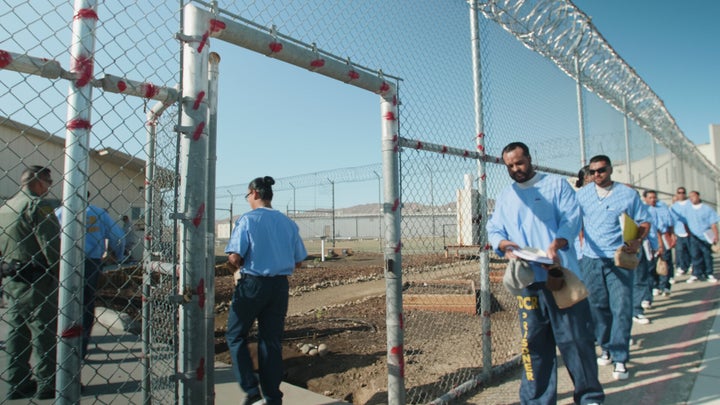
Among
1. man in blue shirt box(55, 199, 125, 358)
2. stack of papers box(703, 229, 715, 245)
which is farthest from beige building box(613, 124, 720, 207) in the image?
man in blue shirt box(55, 199, 125, 358)

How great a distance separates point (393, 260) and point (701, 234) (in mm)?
9434

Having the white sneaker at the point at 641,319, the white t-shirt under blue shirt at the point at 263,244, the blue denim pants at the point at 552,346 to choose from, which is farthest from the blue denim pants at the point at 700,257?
the white t-shirt under blue shirt at the point at 263,244

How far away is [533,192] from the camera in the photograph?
286cm

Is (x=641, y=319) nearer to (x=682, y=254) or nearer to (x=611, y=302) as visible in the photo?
(x=611, y=302)

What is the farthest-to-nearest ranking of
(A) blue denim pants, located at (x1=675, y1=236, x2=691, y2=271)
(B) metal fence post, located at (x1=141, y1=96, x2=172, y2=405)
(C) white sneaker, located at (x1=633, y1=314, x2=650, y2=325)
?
(A) blue denim pants, located at (x1=675, y1=236, x2=691, y2=271)
(C) white sneaker, located at (x1=633, y1=314, x2=650, y2=325)
(B) metal fence post, located at (x1=141, y1=96, x2=172, y2=405)

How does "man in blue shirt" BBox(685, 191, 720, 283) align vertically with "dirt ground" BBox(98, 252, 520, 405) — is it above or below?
above

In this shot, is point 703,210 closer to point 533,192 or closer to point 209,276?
point 533,192

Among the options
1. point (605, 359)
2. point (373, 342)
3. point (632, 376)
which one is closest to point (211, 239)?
point (373, 342)

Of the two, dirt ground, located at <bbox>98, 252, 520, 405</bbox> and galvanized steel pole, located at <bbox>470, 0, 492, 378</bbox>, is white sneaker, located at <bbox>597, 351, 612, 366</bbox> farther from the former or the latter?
galvanized steel pole, located at <bbox>470, 0, 492, 378</bbox>

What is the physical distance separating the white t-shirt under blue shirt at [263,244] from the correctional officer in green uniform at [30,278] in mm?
1271

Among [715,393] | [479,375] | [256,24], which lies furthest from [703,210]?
[256,24]

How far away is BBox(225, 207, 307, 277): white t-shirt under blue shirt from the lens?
128 inches

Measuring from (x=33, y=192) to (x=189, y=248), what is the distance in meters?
2.03

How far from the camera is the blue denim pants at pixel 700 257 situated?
9047 millimetres
